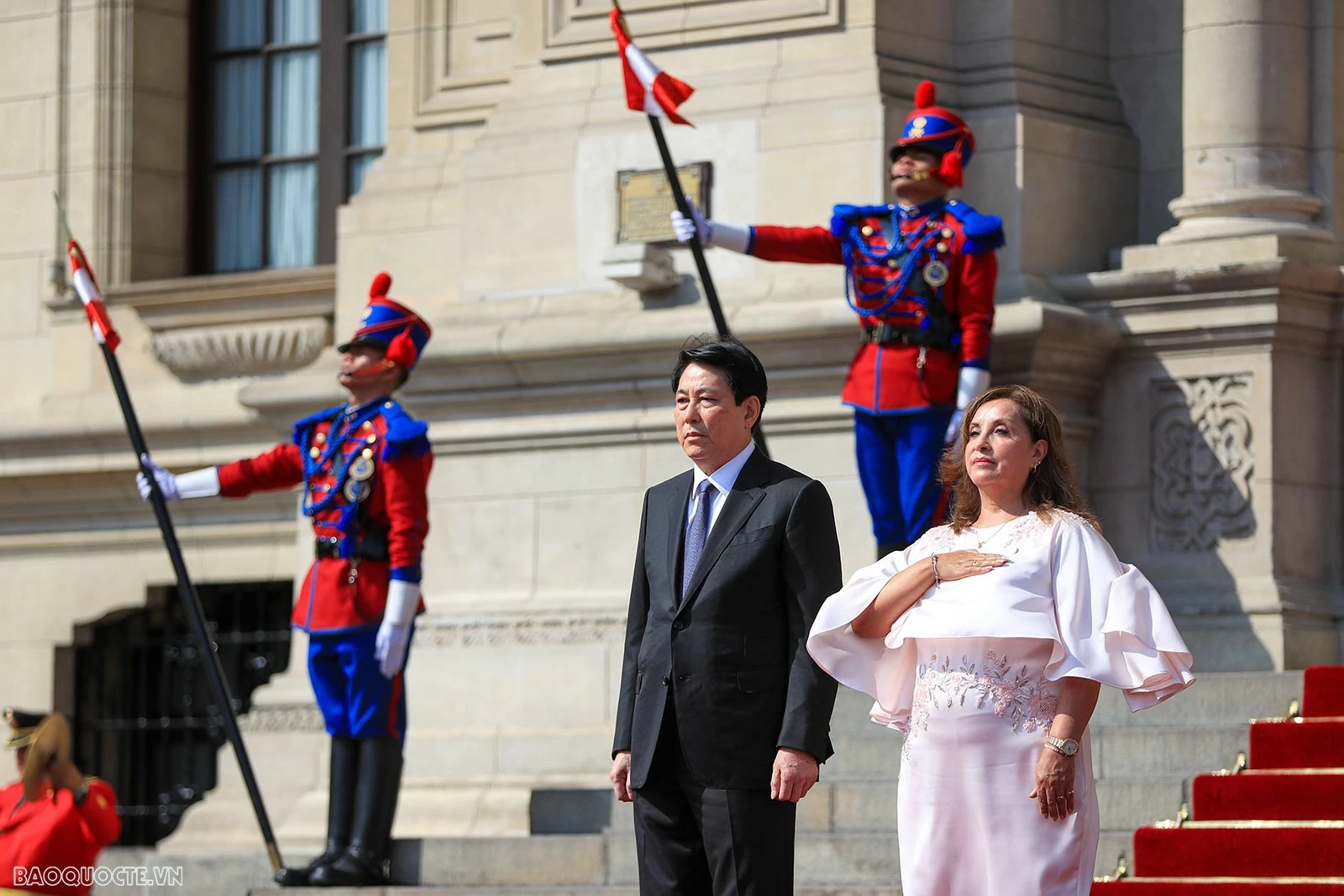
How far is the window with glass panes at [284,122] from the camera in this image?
13.5m

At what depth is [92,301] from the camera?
9.75 m

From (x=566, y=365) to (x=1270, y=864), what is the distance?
13.4 ft


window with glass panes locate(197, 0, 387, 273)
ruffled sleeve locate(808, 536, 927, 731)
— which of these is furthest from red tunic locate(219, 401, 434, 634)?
window with glass panes locate(197, 0, 387, 273)

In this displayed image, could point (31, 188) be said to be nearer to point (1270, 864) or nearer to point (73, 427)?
point (73, 427)

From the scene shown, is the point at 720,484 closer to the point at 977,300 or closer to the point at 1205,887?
the point at 1205,887

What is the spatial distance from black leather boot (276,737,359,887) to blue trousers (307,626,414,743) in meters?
0.05

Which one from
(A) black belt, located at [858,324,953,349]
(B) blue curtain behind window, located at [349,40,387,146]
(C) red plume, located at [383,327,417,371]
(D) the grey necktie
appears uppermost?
(B) blue curtain behind window, located at [349,40,387,146]

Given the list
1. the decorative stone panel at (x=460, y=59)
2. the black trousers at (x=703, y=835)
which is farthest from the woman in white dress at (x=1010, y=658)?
the decorative stone panel at (x=460, y=59)

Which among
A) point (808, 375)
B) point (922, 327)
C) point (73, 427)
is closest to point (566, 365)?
point (808, 375)

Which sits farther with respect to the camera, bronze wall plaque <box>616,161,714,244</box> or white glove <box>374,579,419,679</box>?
bronze wall plaque <box>616,161,714,244</box>

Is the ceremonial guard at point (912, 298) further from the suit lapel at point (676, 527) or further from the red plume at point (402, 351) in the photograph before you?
the suit lapel at point (676, 527)

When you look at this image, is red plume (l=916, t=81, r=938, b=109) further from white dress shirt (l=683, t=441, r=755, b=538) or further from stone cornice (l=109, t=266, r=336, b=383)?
stone cornice (l=109, t=266, r=336, b=383)

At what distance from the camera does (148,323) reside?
1332 cm

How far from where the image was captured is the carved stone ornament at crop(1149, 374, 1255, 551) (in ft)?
33.0
